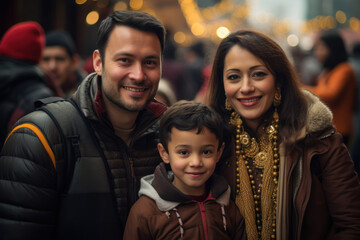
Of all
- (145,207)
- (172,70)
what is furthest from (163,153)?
(172,70)

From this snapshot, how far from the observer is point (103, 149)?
249 cm

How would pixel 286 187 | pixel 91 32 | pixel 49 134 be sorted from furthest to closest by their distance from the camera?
pixel 91 32, pixel 286 187, pixel 49 134

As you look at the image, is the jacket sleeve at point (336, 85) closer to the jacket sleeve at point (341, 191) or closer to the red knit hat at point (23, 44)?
the jacket sleeve at point (341, 191)

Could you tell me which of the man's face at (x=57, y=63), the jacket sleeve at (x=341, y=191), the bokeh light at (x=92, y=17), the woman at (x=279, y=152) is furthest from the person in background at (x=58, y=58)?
the bokeh light at (x=92, y=17)

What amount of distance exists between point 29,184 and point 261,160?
1.58 metres

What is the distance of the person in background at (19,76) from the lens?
3.60 meters

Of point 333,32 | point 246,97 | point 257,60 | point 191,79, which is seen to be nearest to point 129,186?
point 246,97

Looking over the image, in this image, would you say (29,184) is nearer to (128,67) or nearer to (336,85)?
(128,67)

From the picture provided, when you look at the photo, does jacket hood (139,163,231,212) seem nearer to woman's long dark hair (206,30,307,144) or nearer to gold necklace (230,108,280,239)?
gold necklace (230,108,280,239)

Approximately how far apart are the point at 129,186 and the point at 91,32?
893 centimetres

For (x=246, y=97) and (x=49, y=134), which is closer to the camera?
(x=49, y=134)

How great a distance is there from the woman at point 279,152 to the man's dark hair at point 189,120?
0.25 metres

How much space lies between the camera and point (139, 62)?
2.57 m

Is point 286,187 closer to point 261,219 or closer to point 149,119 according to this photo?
point 261,219
